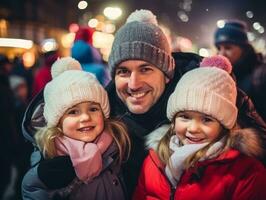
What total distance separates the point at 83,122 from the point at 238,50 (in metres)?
3.04

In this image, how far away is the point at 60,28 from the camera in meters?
57.1

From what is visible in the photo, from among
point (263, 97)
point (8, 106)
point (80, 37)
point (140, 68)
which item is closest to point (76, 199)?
point (140, 68)

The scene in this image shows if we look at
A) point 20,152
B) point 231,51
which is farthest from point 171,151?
point 20,152

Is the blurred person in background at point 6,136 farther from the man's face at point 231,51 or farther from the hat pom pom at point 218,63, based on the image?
the hat pom pom at point 218,63

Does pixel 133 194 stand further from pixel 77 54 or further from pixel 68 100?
pixel 77 54

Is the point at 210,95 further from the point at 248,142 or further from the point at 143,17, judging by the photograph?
the point at 143,17

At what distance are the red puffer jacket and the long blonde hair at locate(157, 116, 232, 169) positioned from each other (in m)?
0.05

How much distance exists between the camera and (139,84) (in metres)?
3.38

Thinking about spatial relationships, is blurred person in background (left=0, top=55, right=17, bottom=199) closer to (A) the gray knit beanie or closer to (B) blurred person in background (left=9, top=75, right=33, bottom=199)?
(B) blurred person in background (left=9, top=75, right=33, bottom=199)

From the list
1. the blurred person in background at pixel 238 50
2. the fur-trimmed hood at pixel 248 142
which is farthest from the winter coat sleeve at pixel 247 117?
the blurred person in background at pixel 238 50

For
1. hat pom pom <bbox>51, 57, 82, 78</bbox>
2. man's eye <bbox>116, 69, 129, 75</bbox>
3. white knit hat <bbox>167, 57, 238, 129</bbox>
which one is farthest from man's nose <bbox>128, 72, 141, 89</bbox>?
hat pom pom <bbox>51, 57, 82, 78</bbox>

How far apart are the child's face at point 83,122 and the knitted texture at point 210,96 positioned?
1.88ft

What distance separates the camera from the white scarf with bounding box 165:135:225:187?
9.42 feet

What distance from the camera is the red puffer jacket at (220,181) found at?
271 centimetres
